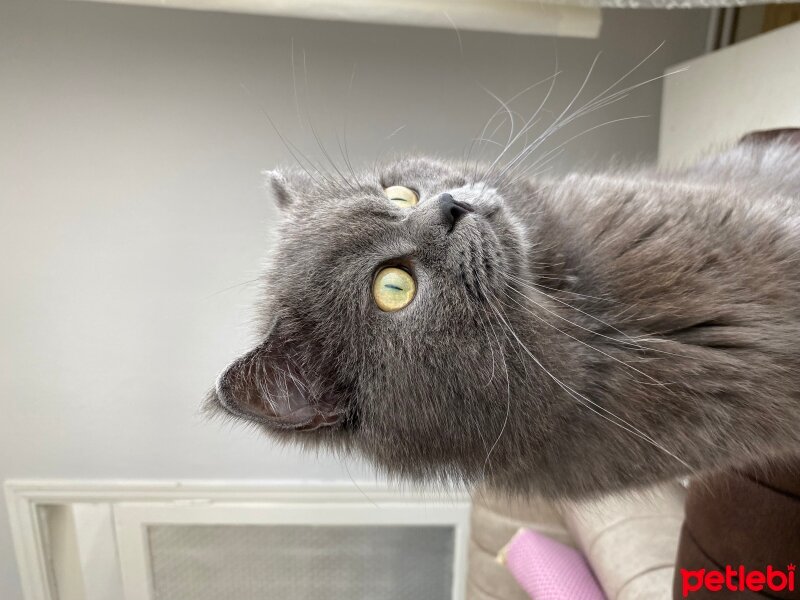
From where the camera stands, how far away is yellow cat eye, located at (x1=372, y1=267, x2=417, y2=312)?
59 cm

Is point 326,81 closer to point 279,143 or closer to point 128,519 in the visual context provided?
point 279,143

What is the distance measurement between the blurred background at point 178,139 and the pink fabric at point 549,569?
2.82 ft

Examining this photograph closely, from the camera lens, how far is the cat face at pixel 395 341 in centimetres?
56

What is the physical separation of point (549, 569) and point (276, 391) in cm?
96

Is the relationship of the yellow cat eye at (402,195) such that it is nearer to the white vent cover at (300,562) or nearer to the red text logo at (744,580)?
the red text logo at (744,580)

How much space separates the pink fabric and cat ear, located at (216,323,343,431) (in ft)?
2.91

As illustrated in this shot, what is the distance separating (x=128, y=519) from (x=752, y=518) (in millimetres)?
1825

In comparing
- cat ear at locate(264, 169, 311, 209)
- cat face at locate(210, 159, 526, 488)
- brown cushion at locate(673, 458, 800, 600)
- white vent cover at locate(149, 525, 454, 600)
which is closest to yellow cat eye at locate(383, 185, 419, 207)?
cat face at locate(210, 159, 526, 488)

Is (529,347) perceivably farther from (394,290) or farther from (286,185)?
(286,185)

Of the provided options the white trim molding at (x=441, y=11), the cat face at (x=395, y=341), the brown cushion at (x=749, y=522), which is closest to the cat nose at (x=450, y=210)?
the cat face at (x=395, y=341)

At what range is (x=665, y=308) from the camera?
1.96 feet

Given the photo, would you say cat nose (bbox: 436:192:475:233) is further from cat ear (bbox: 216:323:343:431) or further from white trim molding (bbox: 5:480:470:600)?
white trim molding (bbox: 5:480:470:600)

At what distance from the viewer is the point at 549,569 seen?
4.11 feet

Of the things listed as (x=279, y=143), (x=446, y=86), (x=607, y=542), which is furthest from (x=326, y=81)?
(x=607, y=542)
